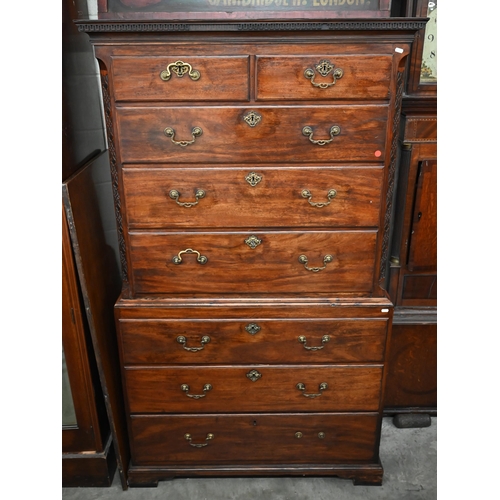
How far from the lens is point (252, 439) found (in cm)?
225

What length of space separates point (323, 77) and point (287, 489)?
175cm

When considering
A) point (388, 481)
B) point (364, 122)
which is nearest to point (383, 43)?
point (364, 122)

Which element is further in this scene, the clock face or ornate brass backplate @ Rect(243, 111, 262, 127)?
the clock face

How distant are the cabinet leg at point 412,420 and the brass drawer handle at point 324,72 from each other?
178 centimetres

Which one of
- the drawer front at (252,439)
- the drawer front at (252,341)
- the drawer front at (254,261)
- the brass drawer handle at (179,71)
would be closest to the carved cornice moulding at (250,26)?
the brass drawer handle at (179,71)

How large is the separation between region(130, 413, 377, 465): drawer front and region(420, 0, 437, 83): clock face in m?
1.45

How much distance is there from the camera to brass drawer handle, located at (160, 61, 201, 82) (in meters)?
1.70

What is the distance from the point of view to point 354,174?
6.07ft

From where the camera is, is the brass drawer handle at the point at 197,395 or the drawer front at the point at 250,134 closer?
the drawer front at the point at 250,134

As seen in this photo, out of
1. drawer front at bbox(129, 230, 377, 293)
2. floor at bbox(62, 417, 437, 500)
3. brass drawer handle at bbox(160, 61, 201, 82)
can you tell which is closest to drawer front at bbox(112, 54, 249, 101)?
brass drawer handle at bbox(160, 61, 201, 82)

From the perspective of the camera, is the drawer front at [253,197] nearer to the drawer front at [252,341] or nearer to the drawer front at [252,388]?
the drawer front at [252,341]

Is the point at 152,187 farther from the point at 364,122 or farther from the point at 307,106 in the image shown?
the point at 364,122

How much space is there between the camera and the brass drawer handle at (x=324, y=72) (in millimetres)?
1703

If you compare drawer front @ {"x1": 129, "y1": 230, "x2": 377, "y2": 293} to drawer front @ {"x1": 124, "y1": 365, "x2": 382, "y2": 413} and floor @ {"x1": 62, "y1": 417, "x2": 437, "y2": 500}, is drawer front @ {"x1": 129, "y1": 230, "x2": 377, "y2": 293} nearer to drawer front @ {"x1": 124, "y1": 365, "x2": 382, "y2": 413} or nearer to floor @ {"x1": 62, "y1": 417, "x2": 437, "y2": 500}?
drawer front @ {"x1": 124, "y1": 365, "x2": 382, "y2": 413}
